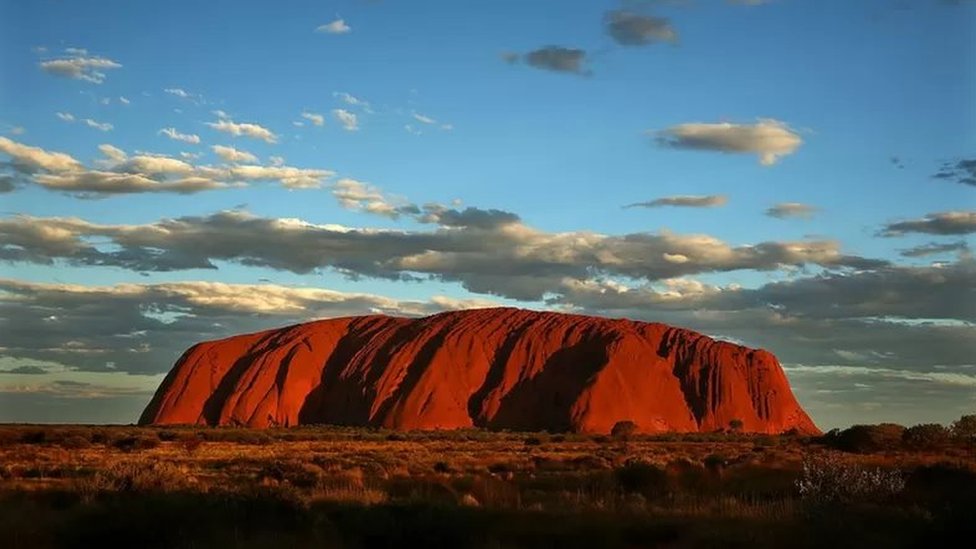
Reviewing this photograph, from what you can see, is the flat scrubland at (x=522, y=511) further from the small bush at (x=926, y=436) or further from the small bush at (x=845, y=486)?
the small bush at (x=926, y=436)

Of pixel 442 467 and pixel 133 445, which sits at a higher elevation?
pixel 442 467

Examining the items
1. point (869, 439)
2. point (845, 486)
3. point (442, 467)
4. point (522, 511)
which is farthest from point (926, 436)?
point (522, 511)

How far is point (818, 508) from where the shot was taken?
12.3 m

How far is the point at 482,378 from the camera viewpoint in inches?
3221

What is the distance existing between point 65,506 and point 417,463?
15148 millimetres

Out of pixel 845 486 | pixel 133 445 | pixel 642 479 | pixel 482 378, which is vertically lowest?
pixel 133 445

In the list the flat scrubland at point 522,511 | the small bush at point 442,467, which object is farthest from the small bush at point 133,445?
the flat scrubland at point 522,511

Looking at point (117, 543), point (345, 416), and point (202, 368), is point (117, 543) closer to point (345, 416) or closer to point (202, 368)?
point (345, 416)

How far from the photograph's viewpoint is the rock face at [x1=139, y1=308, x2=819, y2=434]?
7744cm

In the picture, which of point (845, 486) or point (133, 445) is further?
point (133, 445)

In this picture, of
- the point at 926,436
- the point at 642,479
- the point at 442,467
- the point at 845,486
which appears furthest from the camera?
the point at 926,436

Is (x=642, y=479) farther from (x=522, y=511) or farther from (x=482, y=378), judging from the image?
(x=482, y=378)

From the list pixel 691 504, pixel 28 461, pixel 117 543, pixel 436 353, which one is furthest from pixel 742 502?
pixel 436 353

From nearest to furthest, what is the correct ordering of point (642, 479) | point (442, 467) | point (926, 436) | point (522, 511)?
point (522, 511) < point (642, 479) < point (442, 467) < point (926, 436)
